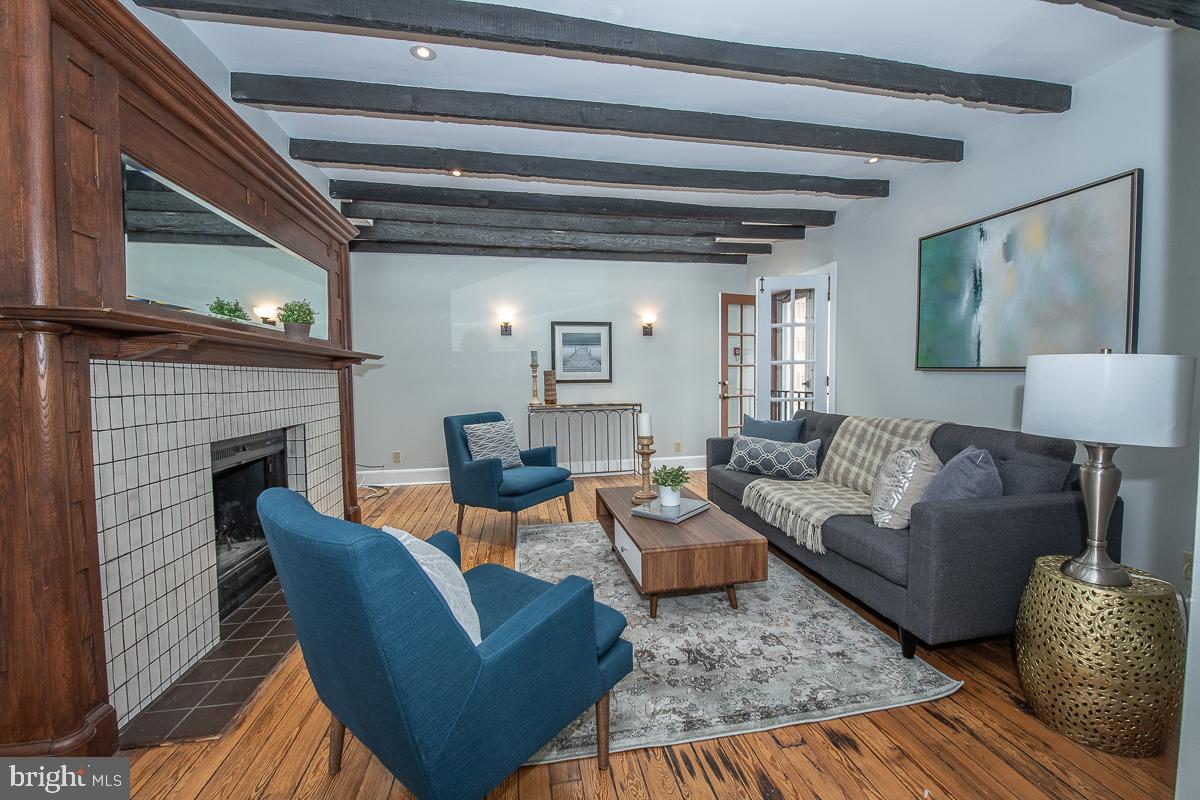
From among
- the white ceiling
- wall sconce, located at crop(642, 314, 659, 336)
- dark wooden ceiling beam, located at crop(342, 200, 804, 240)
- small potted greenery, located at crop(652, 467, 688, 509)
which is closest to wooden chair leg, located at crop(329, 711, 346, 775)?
small potted greenery, located at crop(652, 467, 688, 509)

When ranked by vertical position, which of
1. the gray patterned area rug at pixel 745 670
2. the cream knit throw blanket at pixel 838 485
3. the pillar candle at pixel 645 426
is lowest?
the gray patterned area rug at pixel 745 670

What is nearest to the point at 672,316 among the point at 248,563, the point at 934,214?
the point at 934,214

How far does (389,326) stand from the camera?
5.23m

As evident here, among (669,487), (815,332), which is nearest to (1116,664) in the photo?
(669,487)

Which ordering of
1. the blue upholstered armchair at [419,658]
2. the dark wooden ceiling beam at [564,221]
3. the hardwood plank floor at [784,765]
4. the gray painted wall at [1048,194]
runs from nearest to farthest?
1. the blue upholstered armchair at [419,658]
2. the hardwood plank floor at [784,765]
3. the gray painted wall at [1048,194]
4. the dark wooden ceiling beam at [564,221]

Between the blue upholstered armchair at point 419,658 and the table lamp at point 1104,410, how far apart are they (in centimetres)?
160

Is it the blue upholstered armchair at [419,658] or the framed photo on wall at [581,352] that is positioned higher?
the framed photo on wall at [581,352]

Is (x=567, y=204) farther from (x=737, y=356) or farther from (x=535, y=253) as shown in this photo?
(x=737, y=356)

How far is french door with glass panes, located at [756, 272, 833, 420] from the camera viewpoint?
171 inches

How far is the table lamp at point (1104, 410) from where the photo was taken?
1.45m

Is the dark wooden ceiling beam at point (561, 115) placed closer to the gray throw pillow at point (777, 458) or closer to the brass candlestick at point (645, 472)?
the brass candlestick at point (645, 472)

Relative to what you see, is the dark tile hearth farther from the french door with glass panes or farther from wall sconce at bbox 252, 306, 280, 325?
the french door with glass panes

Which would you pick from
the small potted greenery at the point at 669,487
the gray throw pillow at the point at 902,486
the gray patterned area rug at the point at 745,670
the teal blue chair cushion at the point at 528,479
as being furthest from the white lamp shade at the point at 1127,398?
the teal blue chair cushion at the point at 528,479

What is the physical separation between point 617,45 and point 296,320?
2126mm
